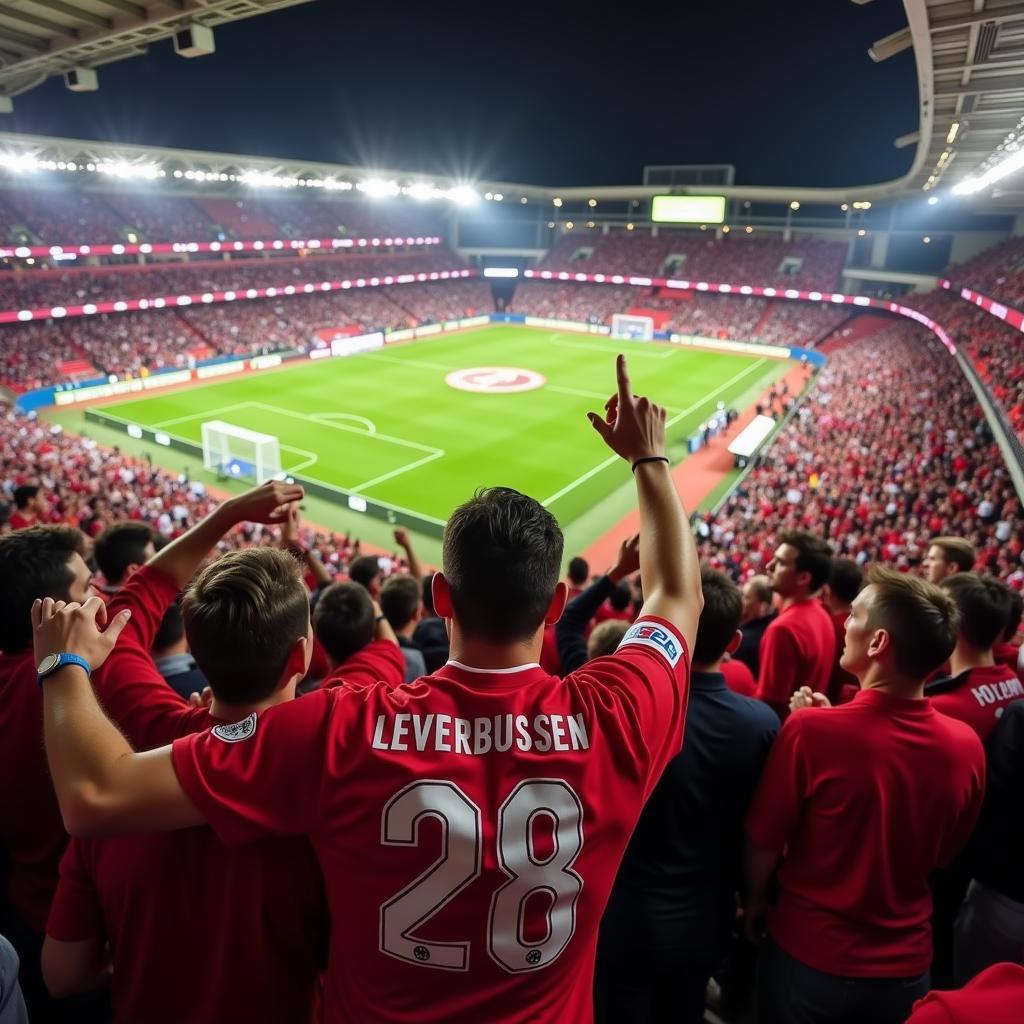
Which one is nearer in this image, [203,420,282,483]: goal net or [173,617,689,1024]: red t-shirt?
[173,617,689,1024]: red t-shirt

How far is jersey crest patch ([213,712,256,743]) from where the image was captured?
1.89m

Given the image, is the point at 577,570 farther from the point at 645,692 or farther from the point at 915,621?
the point at 645,692

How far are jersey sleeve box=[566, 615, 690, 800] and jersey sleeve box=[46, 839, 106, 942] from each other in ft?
5.52

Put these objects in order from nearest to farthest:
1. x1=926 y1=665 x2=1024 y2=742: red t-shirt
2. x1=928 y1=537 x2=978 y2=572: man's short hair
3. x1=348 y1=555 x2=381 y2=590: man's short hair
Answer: x1=926 y1=665 x2=1024 y2=742: red t-shirt
x1=928 y1=537 x2=978 y2=572: man's short hair
x1=348 y1=555 x2=381 y2=590: man's short hair

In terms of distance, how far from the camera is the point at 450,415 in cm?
3522

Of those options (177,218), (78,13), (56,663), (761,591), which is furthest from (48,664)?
(177,218)

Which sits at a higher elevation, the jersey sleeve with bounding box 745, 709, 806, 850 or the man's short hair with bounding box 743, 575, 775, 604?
the jersey sleeve with bounding box 745, 709, 806, 850

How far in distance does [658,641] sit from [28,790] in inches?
105

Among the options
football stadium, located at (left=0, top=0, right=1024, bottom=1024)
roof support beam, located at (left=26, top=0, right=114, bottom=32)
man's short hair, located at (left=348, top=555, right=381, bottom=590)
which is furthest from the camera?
roof support beam, located at (left=26, top=0, right=114, bottom=32)

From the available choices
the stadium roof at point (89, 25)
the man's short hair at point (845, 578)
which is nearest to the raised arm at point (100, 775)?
the man's short hair at point (845, 578)

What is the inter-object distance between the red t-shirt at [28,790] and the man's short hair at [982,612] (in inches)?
177

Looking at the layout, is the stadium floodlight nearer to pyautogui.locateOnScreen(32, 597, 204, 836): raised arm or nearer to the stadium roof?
the stadium roof

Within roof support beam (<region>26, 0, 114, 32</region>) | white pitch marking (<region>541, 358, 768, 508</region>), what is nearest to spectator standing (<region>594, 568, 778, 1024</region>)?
Answer: roof support beam (<region>26, 0, 114, 32</region>)

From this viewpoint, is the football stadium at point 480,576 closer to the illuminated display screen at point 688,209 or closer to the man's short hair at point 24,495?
the man's short hair at point 24,495
